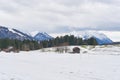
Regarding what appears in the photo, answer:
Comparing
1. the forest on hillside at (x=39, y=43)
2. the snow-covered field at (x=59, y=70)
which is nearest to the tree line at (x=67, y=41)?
the forest on hillside at (x=39, y=43)

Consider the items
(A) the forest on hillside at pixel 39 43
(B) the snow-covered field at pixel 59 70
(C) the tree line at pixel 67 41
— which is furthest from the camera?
(C) the tree line at pixel 67 41

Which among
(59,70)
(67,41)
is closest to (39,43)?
(67,41)

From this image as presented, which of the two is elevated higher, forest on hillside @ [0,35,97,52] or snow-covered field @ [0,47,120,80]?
forest on hillside @ [0,35,97,52]

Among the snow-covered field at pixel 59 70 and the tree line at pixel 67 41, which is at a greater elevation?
the tree line at pixel 67 41

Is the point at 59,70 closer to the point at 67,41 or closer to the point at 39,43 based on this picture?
the point at 39,43

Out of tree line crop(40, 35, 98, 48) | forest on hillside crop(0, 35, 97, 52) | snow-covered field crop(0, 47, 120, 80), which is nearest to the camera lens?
snow-covered field crop(0, 47, 120, 80)

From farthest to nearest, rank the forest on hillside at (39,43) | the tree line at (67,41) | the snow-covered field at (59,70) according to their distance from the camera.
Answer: the tree line at (67,41) < the forest on hillside at (39,43) < the snow-covered field at (59,70)

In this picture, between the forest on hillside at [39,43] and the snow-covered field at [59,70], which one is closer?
the snow-covered field at [59,70]

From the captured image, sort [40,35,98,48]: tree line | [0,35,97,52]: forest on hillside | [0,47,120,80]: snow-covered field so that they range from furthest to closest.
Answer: [40,35,98,48]: tree line
[0,35,97,52]: forest on hillside
[0,47,120,80]: snow-covered field

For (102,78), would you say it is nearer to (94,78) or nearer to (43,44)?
(94,78)

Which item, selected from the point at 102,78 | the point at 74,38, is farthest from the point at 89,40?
the point at 102,78

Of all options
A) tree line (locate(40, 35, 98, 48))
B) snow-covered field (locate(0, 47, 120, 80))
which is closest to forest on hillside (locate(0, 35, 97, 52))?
tree line (locate(40, 35, 98, 48))

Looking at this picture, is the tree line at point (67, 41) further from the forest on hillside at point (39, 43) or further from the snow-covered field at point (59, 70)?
the snow-covered field at point (59, 70)

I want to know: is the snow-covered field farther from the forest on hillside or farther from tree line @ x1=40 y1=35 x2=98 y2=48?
tree line @ x1=40 y1=35 x2=98 y2=48
